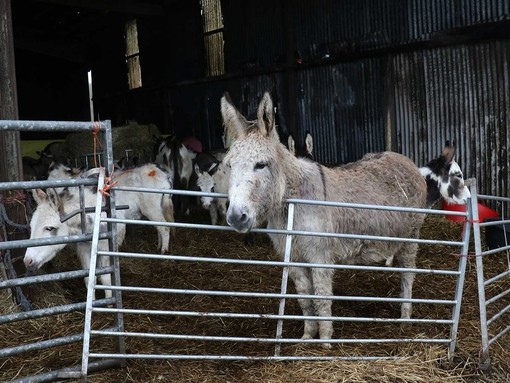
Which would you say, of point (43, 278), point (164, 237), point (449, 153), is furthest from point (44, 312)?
point (449, 153)

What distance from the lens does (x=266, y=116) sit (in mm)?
4961

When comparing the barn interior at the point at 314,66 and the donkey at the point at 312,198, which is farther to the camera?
the barn interior at the point at 314,66

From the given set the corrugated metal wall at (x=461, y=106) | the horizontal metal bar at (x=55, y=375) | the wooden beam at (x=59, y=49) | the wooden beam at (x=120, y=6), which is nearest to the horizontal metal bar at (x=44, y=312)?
the horizontal metal bar at (x=55, y=375)

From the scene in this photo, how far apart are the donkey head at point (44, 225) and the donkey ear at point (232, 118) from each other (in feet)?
8.06

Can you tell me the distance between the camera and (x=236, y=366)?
4.89 metres

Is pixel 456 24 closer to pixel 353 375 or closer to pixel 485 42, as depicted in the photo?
pixel 485 42

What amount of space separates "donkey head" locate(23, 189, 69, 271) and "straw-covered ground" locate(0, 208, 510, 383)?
64 centimetres

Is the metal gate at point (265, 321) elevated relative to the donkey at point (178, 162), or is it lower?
lower

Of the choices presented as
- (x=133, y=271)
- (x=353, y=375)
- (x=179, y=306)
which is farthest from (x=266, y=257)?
(x=353, y=375)

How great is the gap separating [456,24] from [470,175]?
2698 mm

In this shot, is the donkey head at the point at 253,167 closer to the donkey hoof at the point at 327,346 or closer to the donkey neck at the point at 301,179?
the donkey neck at the point at 301,179

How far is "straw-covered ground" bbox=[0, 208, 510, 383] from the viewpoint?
473 cm

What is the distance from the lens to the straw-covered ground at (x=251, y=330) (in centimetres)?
473

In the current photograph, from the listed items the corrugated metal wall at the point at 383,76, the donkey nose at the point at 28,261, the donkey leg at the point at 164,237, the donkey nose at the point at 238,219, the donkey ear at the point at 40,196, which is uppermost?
the corrugated metal wall at the point at 383,76
